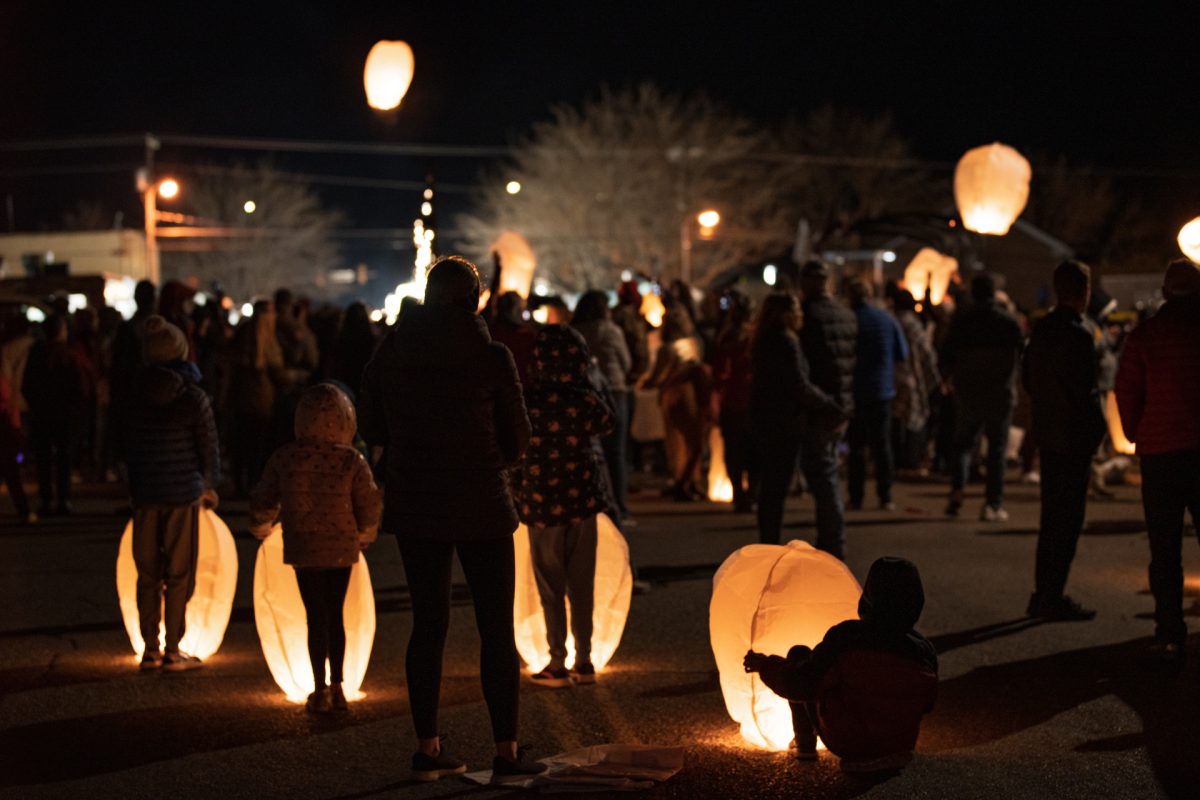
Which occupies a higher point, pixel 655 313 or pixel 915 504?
pixel 655 313

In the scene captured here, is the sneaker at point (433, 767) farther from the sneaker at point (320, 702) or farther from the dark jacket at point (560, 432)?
the dark jacket at point (560, 432)

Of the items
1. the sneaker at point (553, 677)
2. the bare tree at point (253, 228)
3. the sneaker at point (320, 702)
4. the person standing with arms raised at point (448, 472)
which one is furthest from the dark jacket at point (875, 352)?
the bare tree at point (253, 228)

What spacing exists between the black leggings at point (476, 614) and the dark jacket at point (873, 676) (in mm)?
1033

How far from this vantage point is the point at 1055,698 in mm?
7199

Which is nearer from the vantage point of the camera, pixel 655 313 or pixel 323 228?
pixel 655 313

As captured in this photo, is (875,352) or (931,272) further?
(931,272)

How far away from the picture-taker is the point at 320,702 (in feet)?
23.2

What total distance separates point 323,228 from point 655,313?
77.6 metres

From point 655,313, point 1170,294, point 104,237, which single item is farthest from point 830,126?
point 1170,294

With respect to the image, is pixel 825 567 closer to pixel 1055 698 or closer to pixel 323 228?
pixel 1055 698

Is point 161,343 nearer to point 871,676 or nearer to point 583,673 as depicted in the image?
point 583,673

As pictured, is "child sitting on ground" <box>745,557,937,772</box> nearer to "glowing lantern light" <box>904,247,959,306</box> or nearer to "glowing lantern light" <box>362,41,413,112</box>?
"glowing lantern light" <box>362,41,413,112</box>

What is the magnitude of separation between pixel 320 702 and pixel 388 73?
28.3 feet

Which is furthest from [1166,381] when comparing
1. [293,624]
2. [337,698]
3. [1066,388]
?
[293,624]
